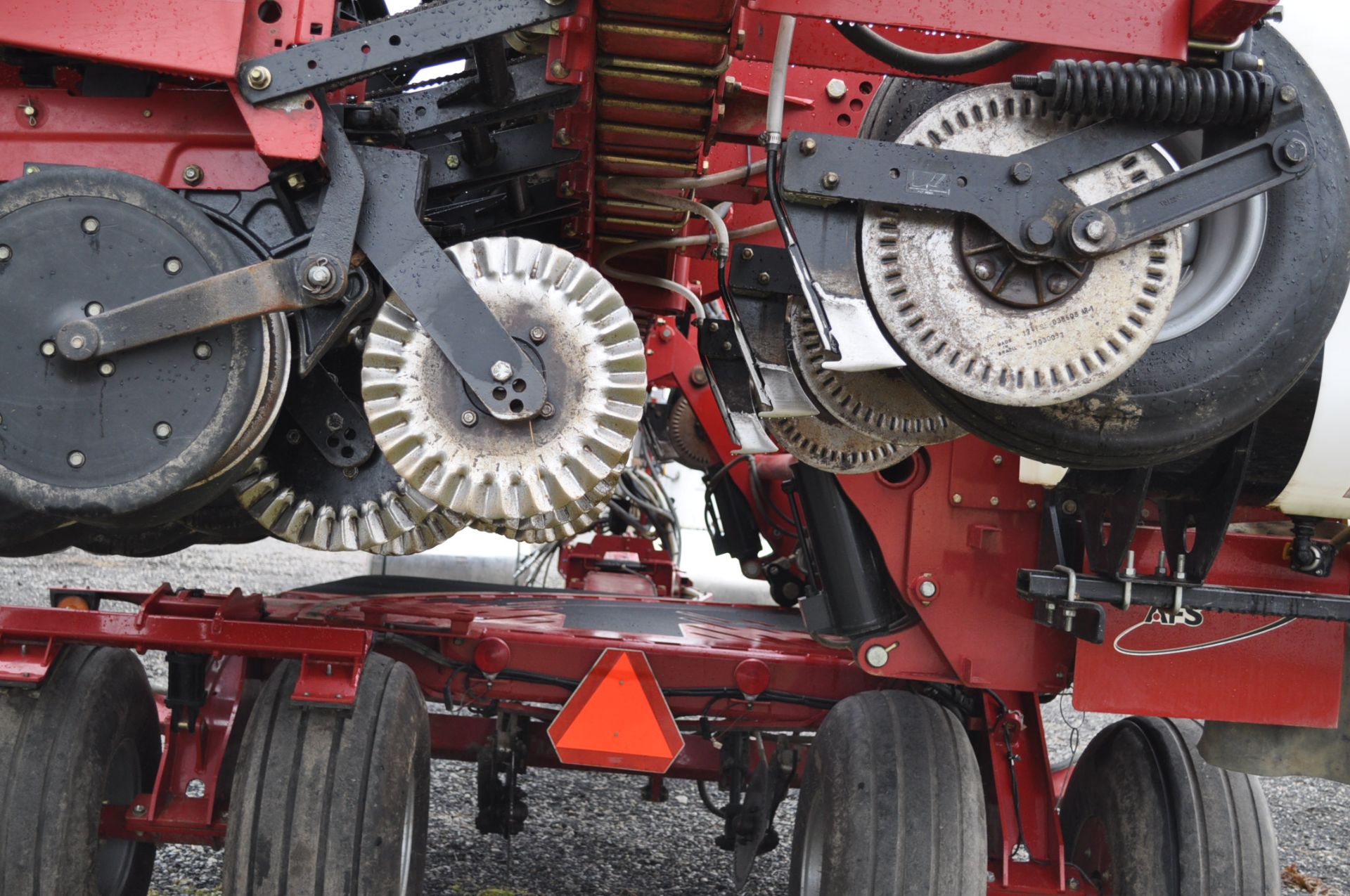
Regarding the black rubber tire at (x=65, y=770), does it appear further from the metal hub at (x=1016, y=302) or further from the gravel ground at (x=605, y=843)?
the metal hub at (x=1016, y=302)

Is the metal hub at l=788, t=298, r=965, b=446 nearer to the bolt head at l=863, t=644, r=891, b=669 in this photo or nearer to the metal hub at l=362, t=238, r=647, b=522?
the metal hub at l=362, t=238, r=647, b=522

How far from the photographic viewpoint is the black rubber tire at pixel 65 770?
3.15 metres

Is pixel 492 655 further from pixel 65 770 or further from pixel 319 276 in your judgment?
pixel 319 276

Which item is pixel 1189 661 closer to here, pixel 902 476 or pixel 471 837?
pixel 902 476

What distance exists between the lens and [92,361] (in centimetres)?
239

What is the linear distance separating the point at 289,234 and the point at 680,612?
2.55m

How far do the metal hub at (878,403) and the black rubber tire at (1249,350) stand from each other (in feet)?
1.20

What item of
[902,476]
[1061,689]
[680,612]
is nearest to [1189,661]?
[1061,689]

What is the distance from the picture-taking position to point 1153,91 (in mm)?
2262

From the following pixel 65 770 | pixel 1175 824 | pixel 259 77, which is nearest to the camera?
pixel 259 77

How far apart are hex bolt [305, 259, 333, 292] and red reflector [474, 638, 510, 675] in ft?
5.07

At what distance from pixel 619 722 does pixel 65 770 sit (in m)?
1.40

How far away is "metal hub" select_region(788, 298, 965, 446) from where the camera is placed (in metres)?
2.86

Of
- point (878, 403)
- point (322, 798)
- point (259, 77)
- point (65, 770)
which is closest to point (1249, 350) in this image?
point (878, 403)
